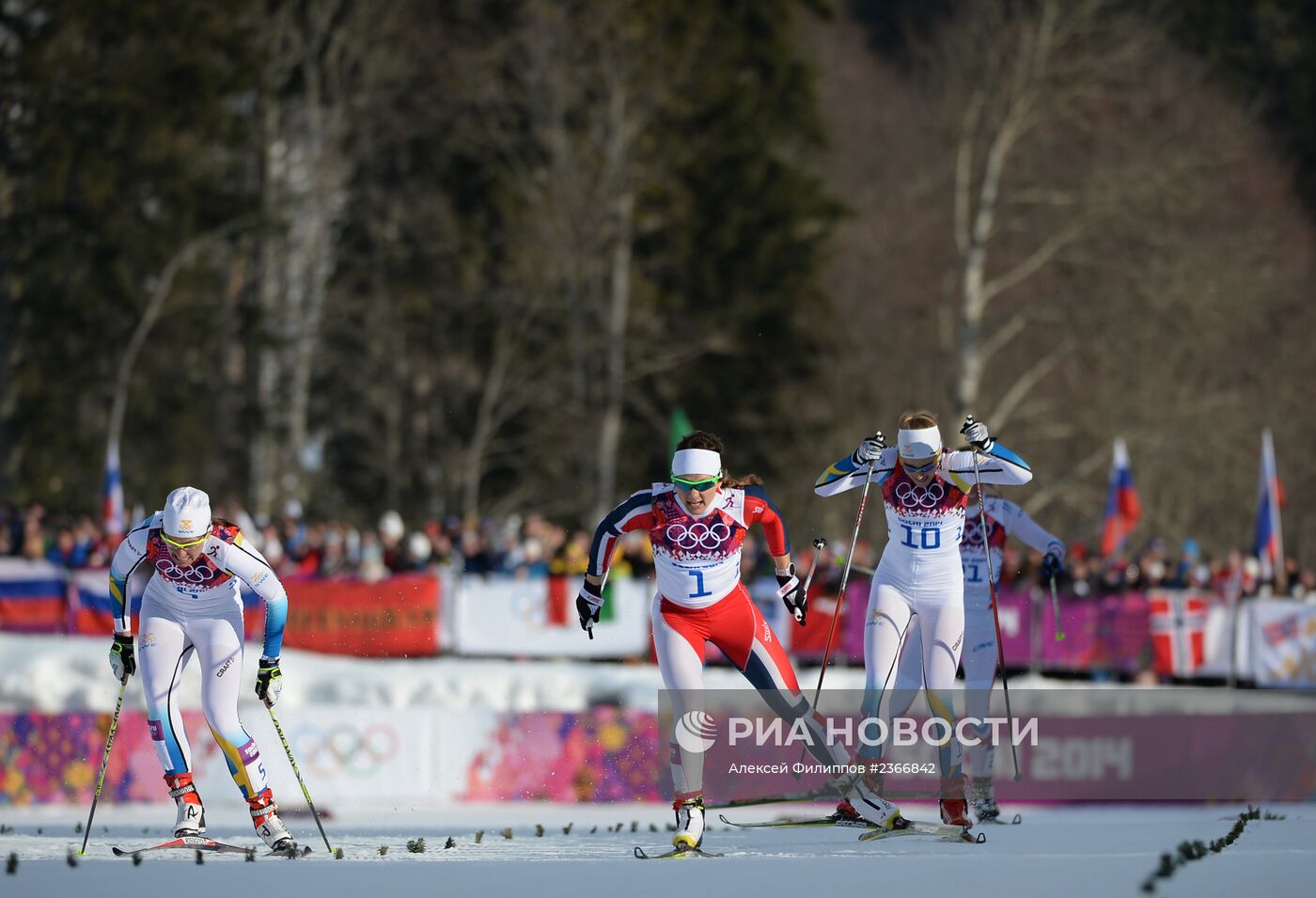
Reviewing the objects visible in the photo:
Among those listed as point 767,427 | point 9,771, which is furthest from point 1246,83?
point 9,771

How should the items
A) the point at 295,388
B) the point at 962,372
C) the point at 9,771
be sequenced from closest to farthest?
the point at 9,771 < the point at 962,372 < the point at 295,388

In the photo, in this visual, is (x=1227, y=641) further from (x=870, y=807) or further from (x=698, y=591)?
(x=698, y=591)

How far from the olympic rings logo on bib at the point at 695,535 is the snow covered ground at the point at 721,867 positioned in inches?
69.5

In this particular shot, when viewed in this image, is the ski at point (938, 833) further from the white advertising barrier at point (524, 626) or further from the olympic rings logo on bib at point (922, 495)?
the white advertising barrier at point (524, 626)

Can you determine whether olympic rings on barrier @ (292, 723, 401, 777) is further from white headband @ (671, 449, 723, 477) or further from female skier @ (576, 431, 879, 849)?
white headband @ (671, 449, 723, 477)

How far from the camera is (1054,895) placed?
9344mm

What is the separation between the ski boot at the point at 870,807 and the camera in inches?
444

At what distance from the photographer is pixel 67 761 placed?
61.1 feet

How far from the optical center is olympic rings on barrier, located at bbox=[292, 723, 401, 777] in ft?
61.7

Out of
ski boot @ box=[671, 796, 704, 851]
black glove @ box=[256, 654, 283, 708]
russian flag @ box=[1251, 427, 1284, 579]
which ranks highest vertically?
russian flag @ box=[1251, 427, 1284, 579]

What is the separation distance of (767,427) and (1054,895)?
29.6m

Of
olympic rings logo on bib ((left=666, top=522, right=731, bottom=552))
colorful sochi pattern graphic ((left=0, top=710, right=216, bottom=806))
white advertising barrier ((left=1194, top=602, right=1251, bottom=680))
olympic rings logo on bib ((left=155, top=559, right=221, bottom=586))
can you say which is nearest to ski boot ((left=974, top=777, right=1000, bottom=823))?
olympic rings logo on bib ((left=666, top=522, right=731, bottom=552))

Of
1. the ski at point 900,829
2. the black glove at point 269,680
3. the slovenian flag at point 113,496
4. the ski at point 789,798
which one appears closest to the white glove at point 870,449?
the ski at point 789,798

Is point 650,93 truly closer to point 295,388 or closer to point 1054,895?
point 295,388
